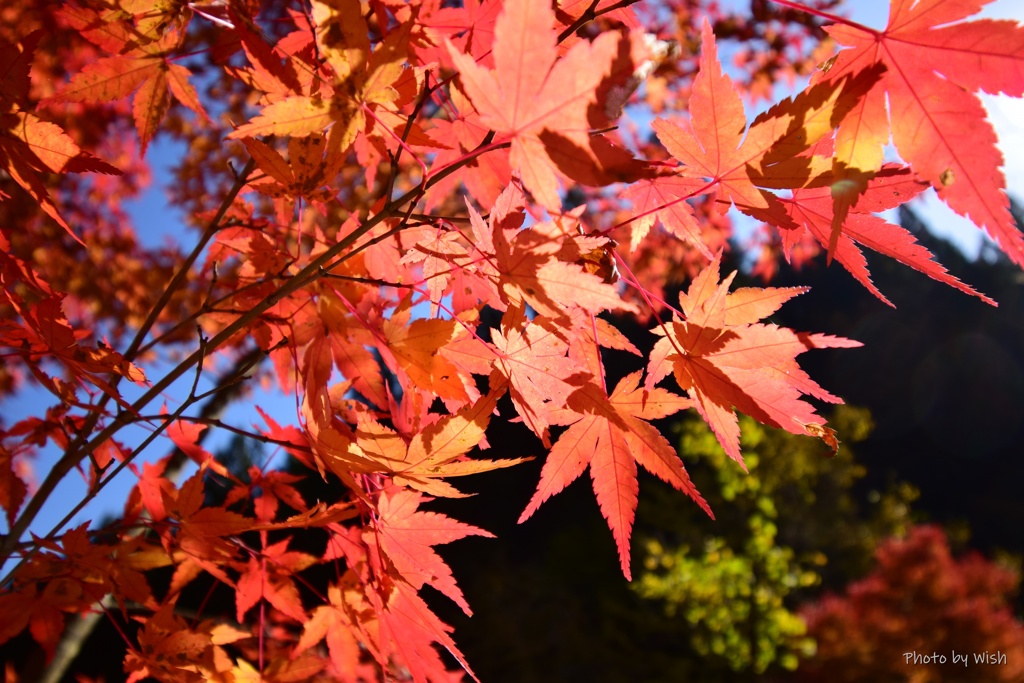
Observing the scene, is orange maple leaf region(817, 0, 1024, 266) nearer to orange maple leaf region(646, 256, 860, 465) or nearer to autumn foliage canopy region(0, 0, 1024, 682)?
autumn foliage canopy region(0, 0, 1024, 682)

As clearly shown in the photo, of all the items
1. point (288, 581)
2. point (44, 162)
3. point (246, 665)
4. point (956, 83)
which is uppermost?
point (44, 162)

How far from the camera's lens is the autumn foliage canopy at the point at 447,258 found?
1.55 ft

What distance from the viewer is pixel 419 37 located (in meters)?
0.75

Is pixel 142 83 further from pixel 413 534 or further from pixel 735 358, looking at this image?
pixel 735 358

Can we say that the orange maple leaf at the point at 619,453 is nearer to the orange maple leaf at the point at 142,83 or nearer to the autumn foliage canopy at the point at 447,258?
the autumn foliage canopy at the point at 447,258

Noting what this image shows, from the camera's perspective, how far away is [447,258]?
693 millimetres

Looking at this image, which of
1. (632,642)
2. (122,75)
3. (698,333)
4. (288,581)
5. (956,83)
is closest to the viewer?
(956,83)

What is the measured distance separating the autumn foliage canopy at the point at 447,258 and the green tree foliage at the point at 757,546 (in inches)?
221

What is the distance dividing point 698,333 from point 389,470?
32 centimetres

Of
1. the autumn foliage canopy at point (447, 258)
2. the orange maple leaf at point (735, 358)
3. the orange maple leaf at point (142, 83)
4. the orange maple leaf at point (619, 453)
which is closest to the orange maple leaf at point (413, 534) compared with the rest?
the autumn foliage canopy at point (447, 258)

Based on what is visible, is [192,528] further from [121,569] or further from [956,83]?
[956,83]

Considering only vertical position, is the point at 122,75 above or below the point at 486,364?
above

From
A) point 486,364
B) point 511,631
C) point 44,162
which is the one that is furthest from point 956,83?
point 511,631

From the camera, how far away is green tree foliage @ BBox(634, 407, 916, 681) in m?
7.44
